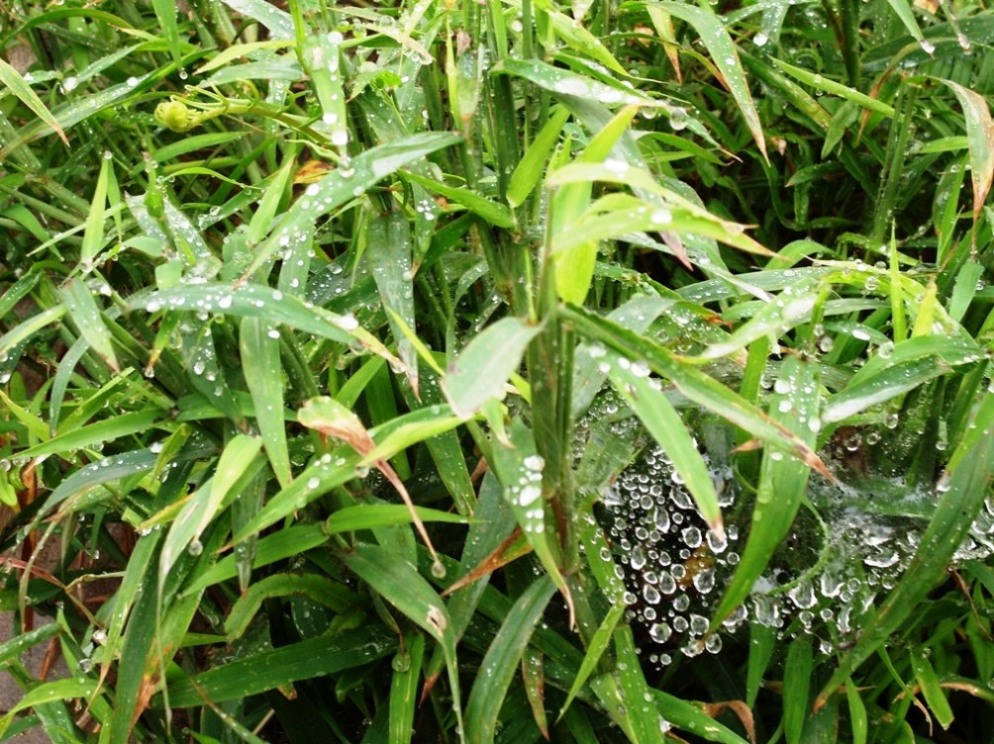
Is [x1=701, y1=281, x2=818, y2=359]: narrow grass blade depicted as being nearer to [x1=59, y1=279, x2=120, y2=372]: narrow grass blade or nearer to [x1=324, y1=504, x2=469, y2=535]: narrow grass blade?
[x1=324, y1=504, x2=469, y2=535]: narrow grass blade

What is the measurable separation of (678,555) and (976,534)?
0.28 meters

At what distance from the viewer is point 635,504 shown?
36.9 inches

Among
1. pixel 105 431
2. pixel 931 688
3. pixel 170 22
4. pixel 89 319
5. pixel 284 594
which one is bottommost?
pixel 931 688

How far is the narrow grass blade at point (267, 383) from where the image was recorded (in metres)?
0.69

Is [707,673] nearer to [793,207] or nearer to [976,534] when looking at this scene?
[976,534]

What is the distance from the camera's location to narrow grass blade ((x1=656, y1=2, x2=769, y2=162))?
0.96 meters

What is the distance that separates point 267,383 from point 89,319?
0.47 feet

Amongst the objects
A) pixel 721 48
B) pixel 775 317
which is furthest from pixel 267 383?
pixel 721 48

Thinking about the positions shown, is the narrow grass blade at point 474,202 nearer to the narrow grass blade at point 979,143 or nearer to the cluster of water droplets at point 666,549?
the cluster of water droplets at point 666,549

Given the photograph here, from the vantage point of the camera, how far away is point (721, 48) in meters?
1.00

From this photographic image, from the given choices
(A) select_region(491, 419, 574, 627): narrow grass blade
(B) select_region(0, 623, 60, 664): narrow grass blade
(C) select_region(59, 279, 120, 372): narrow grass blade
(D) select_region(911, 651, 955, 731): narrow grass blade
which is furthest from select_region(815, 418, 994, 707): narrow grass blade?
(B) select_region(0, 623, 60, 664): narrow grass blade

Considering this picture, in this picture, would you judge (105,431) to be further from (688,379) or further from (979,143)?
(979,143)

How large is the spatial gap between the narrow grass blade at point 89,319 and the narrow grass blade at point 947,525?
26.2 inches

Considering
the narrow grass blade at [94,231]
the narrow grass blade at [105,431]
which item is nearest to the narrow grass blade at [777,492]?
the narrow grass blade at [105,431]
